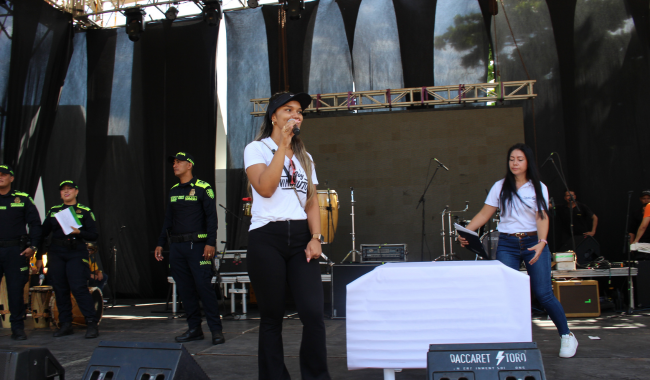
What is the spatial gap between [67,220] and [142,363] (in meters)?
3.23

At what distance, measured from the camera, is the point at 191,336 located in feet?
13.5

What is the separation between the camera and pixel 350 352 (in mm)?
1976

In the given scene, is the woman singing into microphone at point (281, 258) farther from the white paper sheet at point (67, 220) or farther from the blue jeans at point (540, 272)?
the white paper sheet at point (67, 220)

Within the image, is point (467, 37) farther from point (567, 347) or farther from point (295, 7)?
point (567, 347)

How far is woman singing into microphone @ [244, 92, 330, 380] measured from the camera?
206 cm

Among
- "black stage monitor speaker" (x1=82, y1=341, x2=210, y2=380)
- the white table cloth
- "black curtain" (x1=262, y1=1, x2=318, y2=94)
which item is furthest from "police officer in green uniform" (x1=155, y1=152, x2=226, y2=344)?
"black curtain" (x1=262, y1=1, x2=318, y2=94)

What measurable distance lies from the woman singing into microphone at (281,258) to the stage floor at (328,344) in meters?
0.79

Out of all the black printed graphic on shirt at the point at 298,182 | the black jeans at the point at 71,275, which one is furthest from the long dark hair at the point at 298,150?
the black jeans at the point at 71,275

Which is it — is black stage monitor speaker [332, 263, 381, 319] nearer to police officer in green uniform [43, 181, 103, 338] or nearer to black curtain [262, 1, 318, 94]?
police officer in green uniform [43, 181, 103, 338]

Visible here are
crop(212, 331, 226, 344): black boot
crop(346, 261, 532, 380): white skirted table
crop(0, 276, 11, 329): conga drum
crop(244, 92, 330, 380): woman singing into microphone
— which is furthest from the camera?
crop(0, 276, 11, 329): conga drum

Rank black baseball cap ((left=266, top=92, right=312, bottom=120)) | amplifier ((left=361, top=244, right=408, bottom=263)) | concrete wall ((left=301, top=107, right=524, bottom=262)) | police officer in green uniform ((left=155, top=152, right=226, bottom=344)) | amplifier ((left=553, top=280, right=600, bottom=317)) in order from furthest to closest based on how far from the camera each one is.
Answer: concrete wall ((left=301, top=107, right=524, bottom=262))
amplifier ((left=361, top=244, right=408, bottom=263))
amplifier ((left=553, top=280, right=600, bottom=317))
police officer in green uniform ((left=155, top=152, right=226, bottom=344))
black baseball cap ((left=266, top=92, right=312, bottom=120))

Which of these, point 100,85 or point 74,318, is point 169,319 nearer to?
point 74,318

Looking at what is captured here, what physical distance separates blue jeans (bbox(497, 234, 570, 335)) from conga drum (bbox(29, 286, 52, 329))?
16.2 feet

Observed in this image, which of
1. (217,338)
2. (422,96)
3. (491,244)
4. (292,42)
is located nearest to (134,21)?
(292,42)
